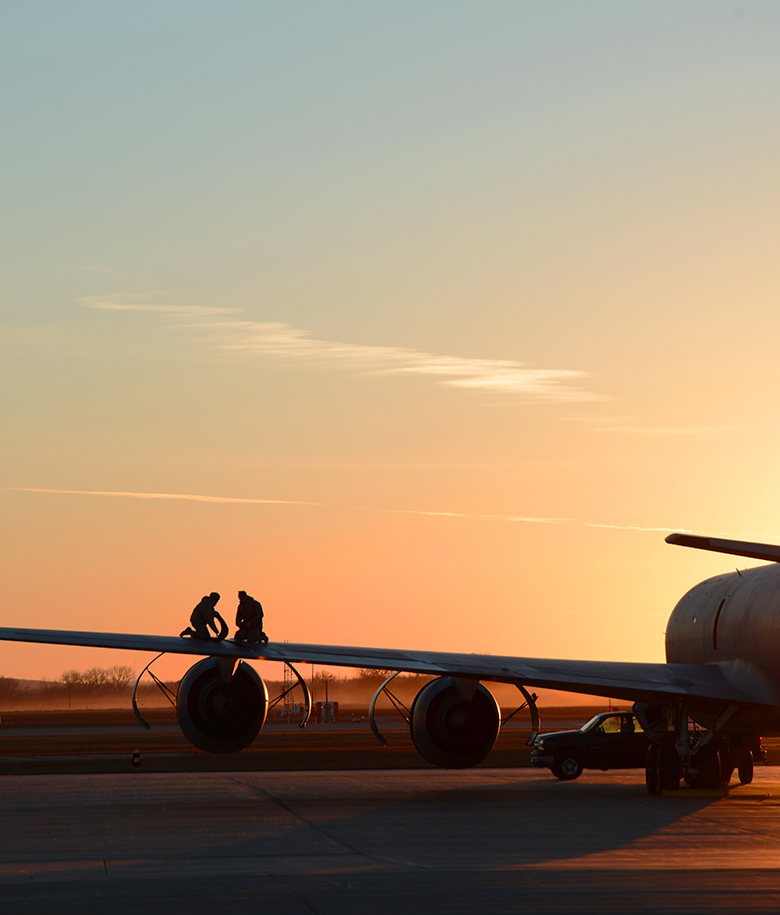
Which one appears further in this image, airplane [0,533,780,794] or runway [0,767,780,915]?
airplane [0,533,780,794]

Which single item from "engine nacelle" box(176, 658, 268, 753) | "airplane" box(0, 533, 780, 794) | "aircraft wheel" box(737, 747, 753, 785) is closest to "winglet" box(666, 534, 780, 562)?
"airplane" box(0, 533, 780, 794)

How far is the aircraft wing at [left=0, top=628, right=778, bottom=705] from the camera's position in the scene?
67.9 feet

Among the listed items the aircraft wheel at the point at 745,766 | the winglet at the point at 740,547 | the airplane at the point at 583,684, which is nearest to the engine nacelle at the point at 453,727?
the airplane at the point at 583,684

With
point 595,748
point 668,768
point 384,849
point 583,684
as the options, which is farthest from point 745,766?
point 384,849

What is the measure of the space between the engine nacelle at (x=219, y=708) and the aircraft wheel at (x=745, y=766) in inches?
464

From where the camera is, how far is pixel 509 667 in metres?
23.1

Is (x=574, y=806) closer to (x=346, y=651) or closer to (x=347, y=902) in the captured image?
(x=346, y=651)

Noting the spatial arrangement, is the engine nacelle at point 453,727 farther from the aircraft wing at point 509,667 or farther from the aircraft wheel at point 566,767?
the aircraft wheel at point 566,767

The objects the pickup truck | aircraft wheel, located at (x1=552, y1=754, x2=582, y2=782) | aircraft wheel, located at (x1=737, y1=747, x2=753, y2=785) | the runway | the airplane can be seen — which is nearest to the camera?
the runway

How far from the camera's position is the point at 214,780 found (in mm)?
29125

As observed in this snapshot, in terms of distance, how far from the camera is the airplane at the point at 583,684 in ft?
72.2

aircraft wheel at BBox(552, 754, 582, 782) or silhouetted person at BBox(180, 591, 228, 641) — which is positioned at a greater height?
silhouetted person at BBox(180, 591, 228, 641)

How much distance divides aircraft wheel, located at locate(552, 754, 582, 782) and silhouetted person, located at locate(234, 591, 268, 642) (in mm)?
10751

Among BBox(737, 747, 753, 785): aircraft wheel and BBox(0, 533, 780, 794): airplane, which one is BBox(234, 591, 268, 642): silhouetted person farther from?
BBox(737, 747, 753, 785): aircraft wheel
